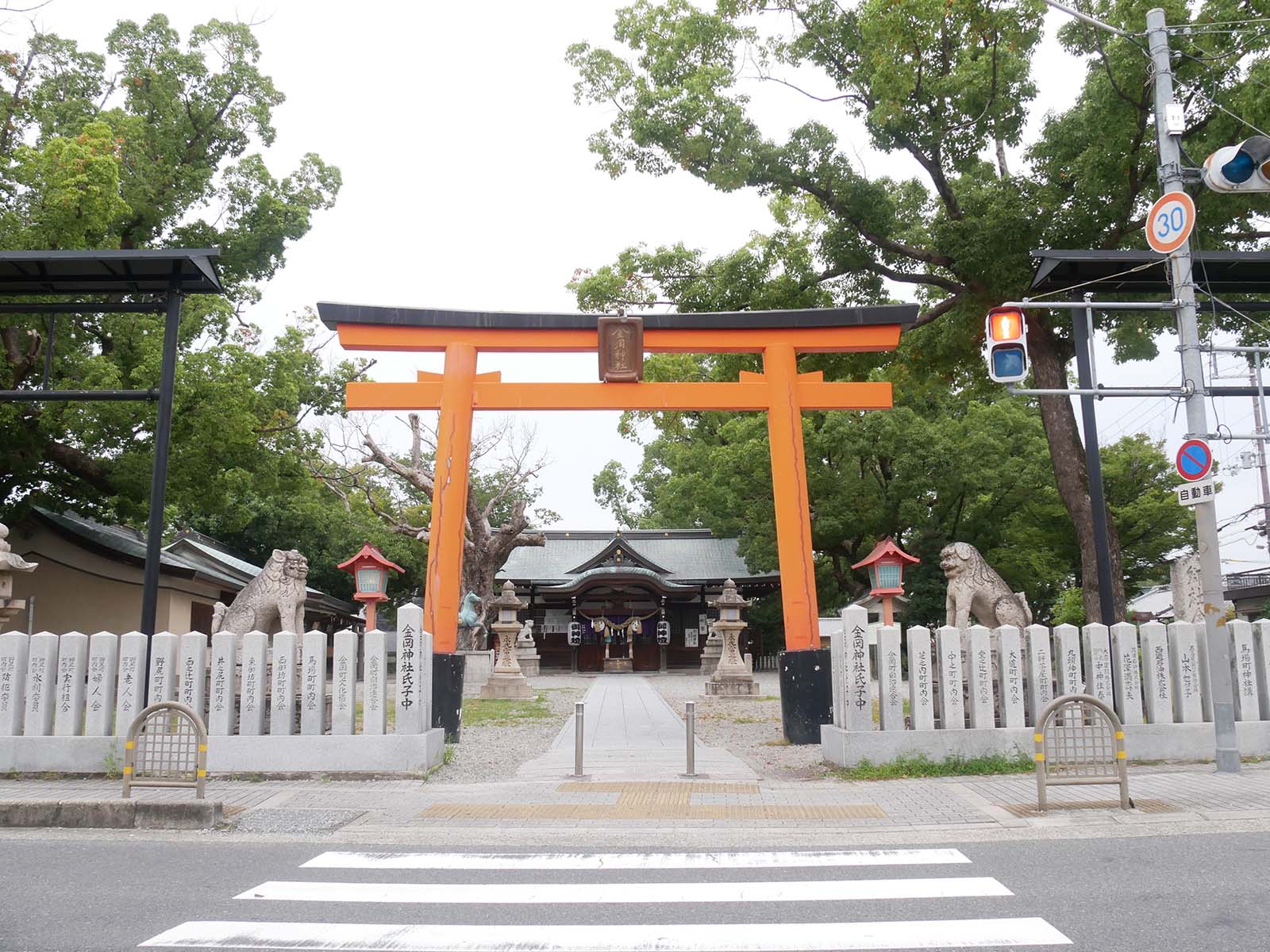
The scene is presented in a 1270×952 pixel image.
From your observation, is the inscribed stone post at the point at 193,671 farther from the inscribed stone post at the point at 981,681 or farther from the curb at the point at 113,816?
the inscribed stone post at the point at 981,681

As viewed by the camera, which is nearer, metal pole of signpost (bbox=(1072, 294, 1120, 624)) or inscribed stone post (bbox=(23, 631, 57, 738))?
inscribed stone post (bbox=(23, 631, 57, 738))

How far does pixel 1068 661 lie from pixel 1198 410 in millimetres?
2766

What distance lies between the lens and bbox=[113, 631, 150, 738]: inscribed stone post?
9.12 metres

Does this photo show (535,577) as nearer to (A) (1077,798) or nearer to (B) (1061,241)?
(B) (1061,241)

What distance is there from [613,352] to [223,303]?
10.9m

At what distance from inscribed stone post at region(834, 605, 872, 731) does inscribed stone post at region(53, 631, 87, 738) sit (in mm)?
7606

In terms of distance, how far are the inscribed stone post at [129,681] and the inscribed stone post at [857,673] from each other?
7.04m

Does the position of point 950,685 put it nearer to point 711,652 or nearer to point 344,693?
point 344,693

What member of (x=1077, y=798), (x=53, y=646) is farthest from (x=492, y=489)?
(x=1077, y=798)

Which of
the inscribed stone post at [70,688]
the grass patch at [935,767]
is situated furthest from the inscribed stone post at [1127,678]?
the inscribed stone post at [70,688]

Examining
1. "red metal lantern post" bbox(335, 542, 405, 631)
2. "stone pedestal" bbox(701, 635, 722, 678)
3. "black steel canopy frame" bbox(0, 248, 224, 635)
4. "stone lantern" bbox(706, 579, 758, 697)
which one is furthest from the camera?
"stone pedestal" bbox(701, 635, 722, 678)

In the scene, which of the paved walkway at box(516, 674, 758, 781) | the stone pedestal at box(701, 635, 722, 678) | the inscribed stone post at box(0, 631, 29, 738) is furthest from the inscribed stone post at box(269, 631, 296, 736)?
the stone pedestal at box(701, 635, 722, 678)

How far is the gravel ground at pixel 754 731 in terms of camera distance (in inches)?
382

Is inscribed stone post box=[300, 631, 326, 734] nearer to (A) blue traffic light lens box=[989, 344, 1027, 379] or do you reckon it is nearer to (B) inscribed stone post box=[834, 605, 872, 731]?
(B) inscribed stone post box=[834, 605, 872, 731]
